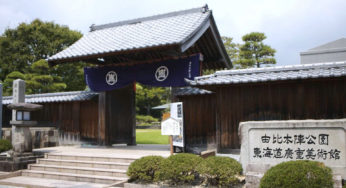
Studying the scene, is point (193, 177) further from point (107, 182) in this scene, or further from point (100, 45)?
point (100, 45)

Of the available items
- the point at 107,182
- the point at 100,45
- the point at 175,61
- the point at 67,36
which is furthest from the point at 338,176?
the point at 67,36

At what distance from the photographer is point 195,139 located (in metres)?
13.9

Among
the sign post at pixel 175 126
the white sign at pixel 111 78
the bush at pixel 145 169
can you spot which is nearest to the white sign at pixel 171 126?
the sign post at pixel 175 126

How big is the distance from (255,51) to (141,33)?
19853mm

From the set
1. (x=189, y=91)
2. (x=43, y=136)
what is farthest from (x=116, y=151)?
(x=43, y=136)

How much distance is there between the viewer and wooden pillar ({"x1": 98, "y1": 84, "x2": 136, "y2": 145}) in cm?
1543

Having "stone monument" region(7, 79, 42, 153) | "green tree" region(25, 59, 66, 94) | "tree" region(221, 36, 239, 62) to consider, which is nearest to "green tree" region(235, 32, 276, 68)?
"tree" region(221, 36, 239, 62)

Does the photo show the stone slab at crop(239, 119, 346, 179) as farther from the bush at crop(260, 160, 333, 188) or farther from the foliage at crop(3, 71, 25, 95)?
the foliage at crop(3, 71, 25, 95)

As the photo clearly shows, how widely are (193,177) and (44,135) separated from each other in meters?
10.3

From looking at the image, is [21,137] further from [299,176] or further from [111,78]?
[299,176]

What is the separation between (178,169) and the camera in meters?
8.52

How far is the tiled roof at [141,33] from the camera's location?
13.1m

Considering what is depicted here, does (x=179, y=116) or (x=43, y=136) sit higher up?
(x=179, y=116)

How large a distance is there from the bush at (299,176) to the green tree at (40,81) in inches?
884
